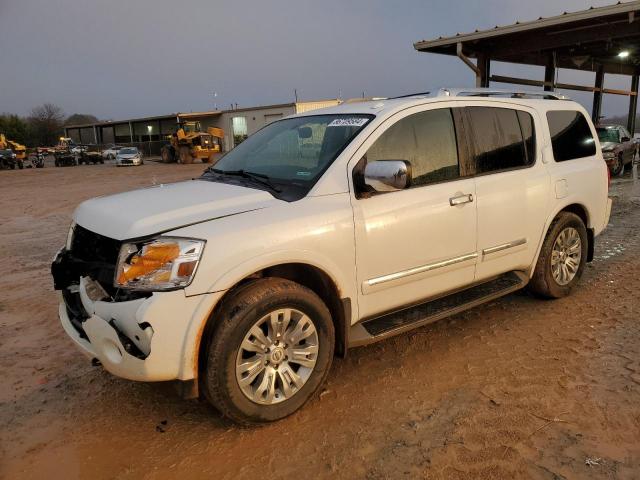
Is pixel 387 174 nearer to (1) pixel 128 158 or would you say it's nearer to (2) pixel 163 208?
(2) pixel 163 208

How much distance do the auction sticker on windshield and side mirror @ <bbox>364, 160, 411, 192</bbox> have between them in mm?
440

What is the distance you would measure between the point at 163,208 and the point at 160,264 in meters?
0.47

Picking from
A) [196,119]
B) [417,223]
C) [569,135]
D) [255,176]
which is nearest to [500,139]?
[569,135]

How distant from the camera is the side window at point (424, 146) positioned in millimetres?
3430

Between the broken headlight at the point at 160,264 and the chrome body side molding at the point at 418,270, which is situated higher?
the broken headlight at the point at 160,264

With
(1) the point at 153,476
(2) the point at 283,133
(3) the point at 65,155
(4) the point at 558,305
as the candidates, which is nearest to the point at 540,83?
(4) the point at 558,305

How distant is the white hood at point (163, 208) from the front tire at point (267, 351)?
0.48m

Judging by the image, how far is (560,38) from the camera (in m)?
12.9

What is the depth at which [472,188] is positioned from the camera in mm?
3748

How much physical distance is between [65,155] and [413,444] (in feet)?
146

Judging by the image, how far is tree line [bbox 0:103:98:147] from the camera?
211 feet

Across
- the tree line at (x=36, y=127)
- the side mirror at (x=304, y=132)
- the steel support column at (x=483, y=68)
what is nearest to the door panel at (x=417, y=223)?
the side mirror at (x=304, y=132)

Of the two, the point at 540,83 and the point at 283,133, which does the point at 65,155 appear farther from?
the point at 283,133

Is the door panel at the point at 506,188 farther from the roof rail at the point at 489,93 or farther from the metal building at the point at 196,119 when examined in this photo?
the metal building at the point at 196,119
